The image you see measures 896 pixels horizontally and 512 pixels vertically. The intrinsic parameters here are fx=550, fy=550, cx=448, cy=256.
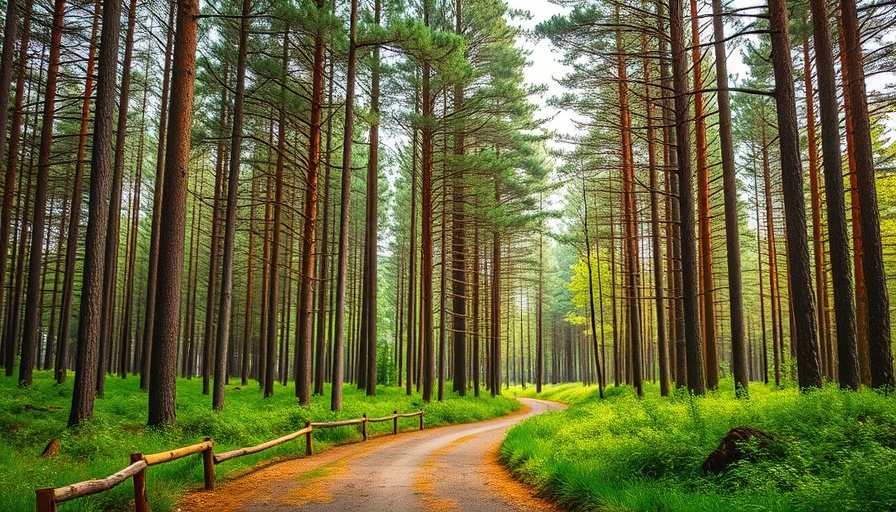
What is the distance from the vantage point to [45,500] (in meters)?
4.46

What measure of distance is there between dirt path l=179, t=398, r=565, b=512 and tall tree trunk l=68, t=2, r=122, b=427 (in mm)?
4398

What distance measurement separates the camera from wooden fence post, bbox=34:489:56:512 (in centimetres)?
443

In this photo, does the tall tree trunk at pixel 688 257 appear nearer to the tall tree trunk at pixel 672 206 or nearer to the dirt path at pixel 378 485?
the tall tree trunk at pixel 672 206

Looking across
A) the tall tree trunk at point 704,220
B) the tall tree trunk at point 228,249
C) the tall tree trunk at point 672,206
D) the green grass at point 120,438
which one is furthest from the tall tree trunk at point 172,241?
the tall tree trunk at point 704,220

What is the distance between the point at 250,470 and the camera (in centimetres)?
998

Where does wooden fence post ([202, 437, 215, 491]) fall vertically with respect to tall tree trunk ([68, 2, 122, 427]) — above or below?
below

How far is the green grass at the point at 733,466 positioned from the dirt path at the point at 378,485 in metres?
0.78

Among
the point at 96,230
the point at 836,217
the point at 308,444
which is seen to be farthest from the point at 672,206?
the point at 96,230

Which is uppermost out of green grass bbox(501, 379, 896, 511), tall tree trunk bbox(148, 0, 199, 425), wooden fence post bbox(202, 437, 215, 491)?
tall tree trunk bbox(148, 0, 199, 425)

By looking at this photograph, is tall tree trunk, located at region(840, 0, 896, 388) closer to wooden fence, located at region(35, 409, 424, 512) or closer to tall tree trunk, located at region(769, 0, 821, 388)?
tall tree trunk, located at region(769, 0, 821, 388)

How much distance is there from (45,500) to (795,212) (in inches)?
479

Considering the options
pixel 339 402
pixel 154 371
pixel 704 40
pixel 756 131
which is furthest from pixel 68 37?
pixel 756 131

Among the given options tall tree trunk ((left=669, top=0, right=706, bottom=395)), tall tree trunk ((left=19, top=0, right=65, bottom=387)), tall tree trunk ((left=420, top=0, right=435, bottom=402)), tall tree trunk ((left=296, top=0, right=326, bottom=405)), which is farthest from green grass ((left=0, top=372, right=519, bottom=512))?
tall tree trunk ((left=669, top=0, right=706, bottom=395))

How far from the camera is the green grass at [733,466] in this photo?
509 centimetres
